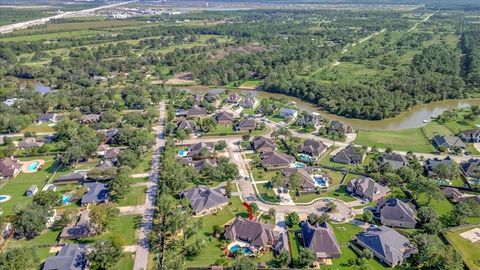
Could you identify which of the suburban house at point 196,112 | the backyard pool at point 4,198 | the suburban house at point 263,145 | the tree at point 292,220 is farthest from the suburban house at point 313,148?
the backyard pool at point 4,198

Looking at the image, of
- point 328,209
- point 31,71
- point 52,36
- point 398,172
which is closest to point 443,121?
point 398,172

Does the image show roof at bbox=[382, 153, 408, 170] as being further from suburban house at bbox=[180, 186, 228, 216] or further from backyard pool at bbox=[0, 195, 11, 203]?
backyard pool at bbox=[0, 195, 11, 203]

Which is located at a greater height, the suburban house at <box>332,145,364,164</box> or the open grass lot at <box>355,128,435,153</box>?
the suburban house at <box>332,145,364,164</box>

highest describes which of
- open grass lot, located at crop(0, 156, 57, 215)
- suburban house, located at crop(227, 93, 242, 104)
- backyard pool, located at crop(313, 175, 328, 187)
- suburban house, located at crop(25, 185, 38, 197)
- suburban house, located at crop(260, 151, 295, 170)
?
suburban house, located at crop(260, 151, 295, 170)

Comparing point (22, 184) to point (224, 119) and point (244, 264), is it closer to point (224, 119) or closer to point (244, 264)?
point (224, 119)

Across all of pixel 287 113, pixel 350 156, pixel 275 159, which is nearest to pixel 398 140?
pixel 350 156

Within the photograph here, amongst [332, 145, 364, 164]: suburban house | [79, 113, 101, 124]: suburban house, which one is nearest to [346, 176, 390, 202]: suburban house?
[332, 145, 364, 164]: suburban house

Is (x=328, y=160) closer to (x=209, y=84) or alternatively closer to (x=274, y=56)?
(x=209, y=84)

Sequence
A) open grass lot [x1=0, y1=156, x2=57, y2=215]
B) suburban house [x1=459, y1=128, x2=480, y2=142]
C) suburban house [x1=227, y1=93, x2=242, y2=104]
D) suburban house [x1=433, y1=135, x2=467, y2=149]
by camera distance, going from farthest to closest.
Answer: suburban house [x1=227, y1=93, x2=242, y2=104], suburban house [x1=459, y1=128, x2=480, y2=142], suburban house [x1=433, y1=135, x2=467, y2=149], open grass lot [x1=0, y1=156, x2=57, y2=215]
